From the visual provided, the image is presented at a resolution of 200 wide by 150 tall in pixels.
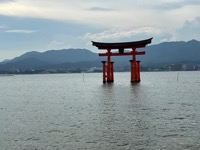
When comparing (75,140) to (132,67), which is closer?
(75,140)

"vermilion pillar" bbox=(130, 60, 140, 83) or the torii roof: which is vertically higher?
the torii roof

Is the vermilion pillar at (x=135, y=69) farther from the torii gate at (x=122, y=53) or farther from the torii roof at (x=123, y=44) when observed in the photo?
the torii roof at (x=123, y=44)

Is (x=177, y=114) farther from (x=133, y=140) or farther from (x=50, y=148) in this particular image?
(x=50, y=148)

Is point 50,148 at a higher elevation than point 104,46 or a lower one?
lower

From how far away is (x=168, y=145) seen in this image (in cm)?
1512

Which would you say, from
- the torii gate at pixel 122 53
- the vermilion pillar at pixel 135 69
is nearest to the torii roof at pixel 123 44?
the torii gate at pixel 122 53

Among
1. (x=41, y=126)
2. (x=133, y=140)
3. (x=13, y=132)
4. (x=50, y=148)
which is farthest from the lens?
(x=41, y=126)

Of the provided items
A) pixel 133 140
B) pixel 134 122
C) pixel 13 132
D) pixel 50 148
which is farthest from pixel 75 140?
pixel 134 122

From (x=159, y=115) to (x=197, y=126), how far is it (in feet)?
15.9

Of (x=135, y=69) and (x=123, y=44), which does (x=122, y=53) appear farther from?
(x=135, y=69)

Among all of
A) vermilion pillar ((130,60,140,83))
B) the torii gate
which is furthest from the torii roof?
vermilion pillar ((130,60,140,83))

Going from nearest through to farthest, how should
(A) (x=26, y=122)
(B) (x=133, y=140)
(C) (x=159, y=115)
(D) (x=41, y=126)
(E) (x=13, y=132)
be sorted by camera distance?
(B) (x=133, y=140), (E) (x=13, y=132), (D) (x=41, y=126), (A) (x=26, y=122), (C) (x=159, y=115)

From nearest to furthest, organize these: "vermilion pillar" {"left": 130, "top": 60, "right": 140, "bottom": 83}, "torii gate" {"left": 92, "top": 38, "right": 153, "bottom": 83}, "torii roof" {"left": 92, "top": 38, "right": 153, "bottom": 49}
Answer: "torii roof" {"left": 92, "top": 38, "right": 153, "bottom": 49} → "torii gate" {"left": 92, "top": 38, "right": 153, "bottom": 83} → "vermilion pillar" {"left": 130, "top": 60, "right": 140, "bottom": 83}

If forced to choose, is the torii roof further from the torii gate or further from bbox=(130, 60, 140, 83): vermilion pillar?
bbox=(130, 60, 140, 83): vermilion pillar
